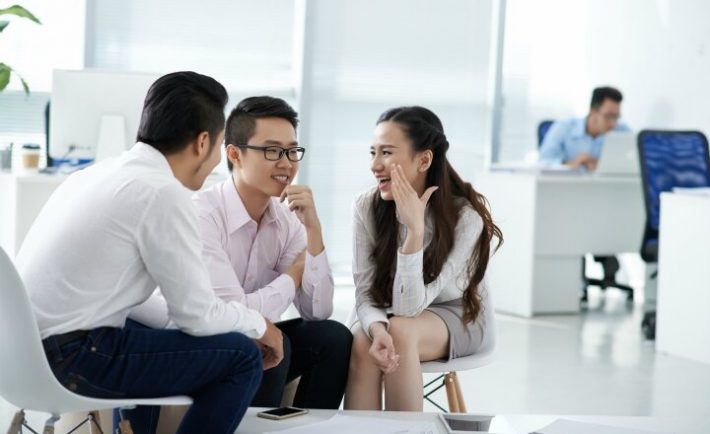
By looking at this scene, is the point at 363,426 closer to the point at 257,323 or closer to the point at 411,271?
the point at 257,323

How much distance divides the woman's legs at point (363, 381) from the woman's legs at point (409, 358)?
26 mm

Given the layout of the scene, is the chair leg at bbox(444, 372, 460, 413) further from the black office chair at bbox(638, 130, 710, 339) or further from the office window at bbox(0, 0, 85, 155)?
the office window at bbox(0, 0, 85, 155)

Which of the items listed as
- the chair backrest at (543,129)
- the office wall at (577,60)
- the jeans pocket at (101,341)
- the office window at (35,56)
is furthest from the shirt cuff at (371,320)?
the office wall at (577,60)

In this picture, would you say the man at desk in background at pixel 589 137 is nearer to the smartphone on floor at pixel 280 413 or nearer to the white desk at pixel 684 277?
the white desk at pixel 684 277

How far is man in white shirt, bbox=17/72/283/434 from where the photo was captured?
6.31ft

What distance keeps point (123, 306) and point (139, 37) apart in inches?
171

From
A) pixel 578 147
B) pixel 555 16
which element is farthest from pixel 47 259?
pixel 555 16

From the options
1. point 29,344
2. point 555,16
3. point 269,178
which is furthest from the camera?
point 555,16

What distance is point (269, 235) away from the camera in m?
2.65

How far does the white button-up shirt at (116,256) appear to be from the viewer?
6.31ft

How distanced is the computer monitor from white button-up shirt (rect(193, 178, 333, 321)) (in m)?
1.67

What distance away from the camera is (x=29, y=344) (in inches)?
72.2

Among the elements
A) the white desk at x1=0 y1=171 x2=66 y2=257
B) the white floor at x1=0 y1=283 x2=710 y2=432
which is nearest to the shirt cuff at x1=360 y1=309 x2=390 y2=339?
the white floor at x1=0 y1=283 x2=710 y2=432

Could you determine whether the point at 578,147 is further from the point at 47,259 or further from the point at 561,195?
the point at 47,259
